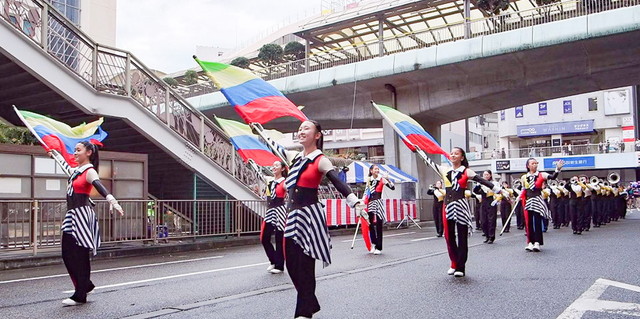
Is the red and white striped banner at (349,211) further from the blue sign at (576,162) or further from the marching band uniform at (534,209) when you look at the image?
the blue sign at (576,162)

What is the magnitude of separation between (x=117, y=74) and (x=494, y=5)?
1635 centimetres

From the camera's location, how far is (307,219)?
17.8 feet

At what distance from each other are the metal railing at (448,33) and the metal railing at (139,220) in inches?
481

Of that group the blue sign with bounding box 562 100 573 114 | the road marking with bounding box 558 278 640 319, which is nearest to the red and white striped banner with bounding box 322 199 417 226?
the road marking with bounding box 558 278 640 319

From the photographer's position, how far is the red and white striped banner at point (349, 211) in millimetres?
20469

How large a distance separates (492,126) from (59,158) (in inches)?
3158

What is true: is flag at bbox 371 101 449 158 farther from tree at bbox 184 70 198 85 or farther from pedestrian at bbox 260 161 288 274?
tree at bbox 184 70 198 85

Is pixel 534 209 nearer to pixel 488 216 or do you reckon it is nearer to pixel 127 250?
pixel 488 216

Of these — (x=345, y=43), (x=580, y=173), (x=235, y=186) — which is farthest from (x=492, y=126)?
(x=235, y=186)

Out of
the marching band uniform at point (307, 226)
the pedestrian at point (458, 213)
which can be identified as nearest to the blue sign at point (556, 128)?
the pedestrian at point (458, 213)

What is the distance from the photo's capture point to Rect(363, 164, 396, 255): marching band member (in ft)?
39.2

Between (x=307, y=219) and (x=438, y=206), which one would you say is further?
(x=438, y=206)

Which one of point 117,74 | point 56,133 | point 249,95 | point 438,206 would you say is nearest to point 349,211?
point 438,206

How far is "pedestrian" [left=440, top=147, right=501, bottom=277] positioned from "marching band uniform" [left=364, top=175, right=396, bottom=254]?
9.96ft
